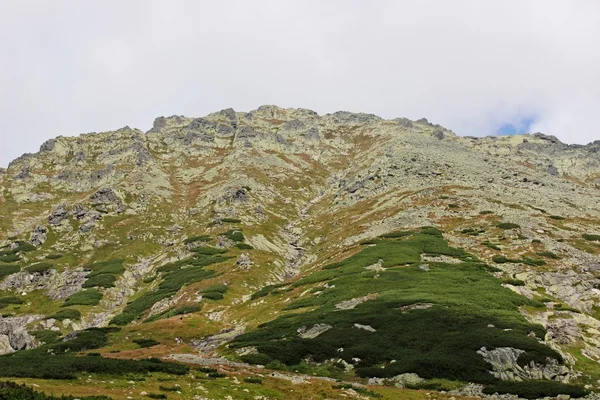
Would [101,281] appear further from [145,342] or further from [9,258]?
[145,342]

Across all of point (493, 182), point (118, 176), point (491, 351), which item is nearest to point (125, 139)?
point (118, 176)

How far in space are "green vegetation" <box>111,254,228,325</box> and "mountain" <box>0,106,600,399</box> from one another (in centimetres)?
44

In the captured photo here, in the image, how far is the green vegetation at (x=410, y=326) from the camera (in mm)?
33781

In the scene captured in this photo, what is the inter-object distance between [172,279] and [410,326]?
5158cm

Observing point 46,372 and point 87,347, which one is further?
point 87,347

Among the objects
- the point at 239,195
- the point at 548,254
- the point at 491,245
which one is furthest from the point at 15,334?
the point at 548,254

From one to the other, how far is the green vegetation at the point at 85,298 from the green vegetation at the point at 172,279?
272 inches

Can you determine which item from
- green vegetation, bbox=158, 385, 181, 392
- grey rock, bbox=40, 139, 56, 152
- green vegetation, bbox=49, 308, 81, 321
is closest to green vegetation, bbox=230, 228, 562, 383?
green vegetation, bbox=158, 385, 181, 392

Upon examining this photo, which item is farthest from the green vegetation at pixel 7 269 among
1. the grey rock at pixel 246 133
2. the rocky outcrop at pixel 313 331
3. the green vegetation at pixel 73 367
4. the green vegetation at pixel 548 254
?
the grey rock at pixel 246 133

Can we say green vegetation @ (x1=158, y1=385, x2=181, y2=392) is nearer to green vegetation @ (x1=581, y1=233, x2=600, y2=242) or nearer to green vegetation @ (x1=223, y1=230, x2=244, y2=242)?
green vegetation @ (x1=581, y1=233, x2=600, y2=242)

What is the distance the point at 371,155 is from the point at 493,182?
57.3m

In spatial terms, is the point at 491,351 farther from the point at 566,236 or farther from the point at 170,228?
the point at 170,228

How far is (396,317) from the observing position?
1697 inches

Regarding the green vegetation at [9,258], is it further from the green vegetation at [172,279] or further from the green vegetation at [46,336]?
the green vegetation at [46,336]
